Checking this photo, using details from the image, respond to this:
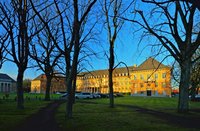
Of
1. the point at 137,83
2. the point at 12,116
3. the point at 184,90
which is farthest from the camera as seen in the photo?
the point at 137,83

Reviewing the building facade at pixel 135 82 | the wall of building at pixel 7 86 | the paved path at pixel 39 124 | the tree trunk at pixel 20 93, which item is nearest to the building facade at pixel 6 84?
the wall of building at pixel 7 86

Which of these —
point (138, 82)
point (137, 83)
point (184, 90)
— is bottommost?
point (184, 90)

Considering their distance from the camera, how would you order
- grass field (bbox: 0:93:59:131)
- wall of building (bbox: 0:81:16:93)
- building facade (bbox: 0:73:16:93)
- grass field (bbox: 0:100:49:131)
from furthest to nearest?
building facade (bbox: 0:73:16:93) → wall of building (bbox: 0:81:16:93) → grass field (bbox: 0:93:59:131) → grass field (bbox: 0:100:49:131)

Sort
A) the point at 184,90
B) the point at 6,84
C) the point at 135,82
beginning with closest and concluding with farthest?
the point at 184,90
the point at 135,82
the point at 6,84

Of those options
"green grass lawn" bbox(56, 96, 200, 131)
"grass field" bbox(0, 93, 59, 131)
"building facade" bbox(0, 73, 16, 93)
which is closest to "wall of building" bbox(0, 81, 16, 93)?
"building facade" bbox(0, 73, 16, 93)

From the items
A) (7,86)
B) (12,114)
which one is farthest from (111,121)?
(7,86)

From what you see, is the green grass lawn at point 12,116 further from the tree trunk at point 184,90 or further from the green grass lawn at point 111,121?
the tree trunk at point 184,90

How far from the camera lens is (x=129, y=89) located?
443 feet

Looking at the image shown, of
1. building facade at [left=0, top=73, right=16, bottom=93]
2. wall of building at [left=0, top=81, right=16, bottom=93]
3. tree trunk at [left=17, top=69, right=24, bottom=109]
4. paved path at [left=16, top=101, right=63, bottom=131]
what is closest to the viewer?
paved path at [left=16, top=101, right=63, bottom=131]

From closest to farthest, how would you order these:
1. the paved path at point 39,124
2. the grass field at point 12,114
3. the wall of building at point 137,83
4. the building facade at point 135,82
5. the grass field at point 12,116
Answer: the paved path at point 39,124 → the grass field at point 12,116 → the grass field at point 12,114 → the building facade at point 135,82 → the wall of building at point 137,83

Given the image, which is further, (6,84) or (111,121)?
(6,84)

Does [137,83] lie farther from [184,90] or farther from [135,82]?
[184,90]

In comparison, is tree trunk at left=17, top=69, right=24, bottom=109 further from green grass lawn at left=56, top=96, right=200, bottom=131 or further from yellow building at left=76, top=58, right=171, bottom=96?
yellow building at left=76, top=58, right=171, bottom=96

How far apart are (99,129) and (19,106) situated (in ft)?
48.1
